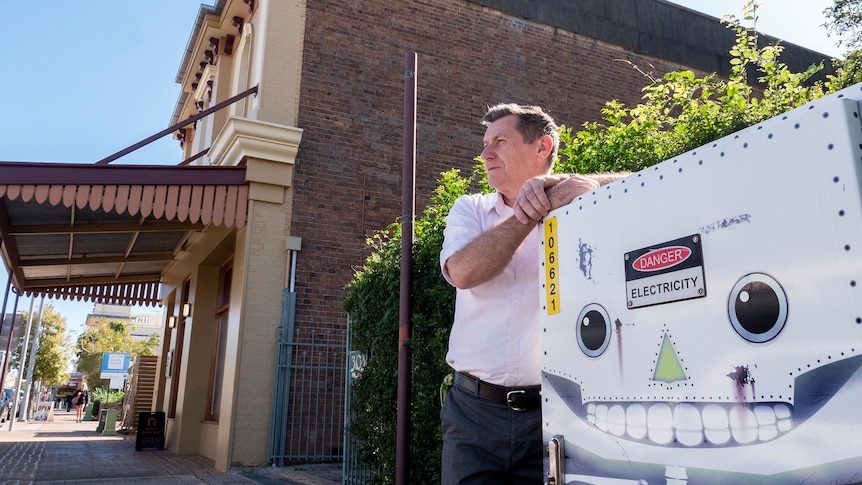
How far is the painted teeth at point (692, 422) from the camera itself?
4.58 feet

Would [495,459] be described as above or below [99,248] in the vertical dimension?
below

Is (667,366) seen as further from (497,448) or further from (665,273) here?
(497,448)

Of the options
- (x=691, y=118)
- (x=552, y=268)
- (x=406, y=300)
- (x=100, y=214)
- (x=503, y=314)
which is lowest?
(x=503, y=314)

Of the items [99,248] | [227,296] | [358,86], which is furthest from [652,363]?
[99,248]

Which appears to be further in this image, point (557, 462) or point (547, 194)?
point (547, 194)

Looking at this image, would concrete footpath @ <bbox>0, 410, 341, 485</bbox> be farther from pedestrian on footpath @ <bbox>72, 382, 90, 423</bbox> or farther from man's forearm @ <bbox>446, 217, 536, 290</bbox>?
pedestrian on footpath @ <bbox>72, 382, 90, 423</bbox>

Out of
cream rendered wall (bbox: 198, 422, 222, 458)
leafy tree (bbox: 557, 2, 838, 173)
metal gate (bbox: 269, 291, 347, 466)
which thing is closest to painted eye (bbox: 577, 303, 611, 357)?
leafy tree (bbox: 557, 2, 838, 173)

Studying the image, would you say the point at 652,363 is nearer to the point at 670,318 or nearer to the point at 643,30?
the point at 670,318

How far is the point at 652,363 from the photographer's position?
1702 mm

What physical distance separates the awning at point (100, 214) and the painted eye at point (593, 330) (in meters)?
7.70

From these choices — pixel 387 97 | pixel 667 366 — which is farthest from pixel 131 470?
pixel 667 366

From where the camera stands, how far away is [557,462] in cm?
196

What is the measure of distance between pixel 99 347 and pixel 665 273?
61.1m

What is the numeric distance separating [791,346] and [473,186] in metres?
9.01
